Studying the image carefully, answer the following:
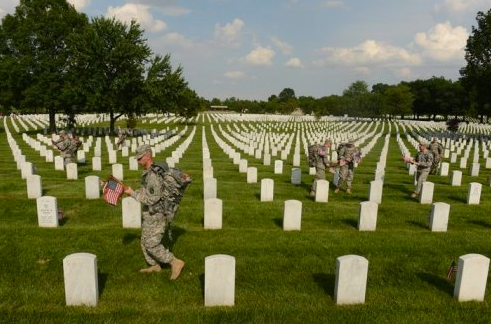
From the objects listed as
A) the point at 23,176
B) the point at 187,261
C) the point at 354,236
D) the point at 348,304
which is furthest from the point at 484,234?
the point at 23,176

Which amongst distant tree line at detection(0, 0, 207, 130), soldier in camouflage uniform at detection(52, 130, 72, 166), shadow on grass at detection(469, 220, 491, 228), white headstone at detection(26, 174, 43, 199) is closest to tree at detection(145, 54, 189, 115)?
distant tree line at detection(0, 0, 207, 130)

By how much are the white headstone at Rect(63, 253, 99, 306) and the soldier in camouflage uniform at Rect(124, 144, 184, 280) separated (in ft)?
3.40

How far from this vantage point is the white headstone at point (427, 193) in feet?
39.3

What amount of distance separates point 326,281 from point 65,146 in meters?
12.7

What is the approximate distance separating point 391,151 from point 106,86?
2368 cm

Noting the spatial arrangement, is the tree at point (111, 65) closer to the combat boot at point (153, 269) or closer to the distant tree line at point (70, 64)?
the distant tree line at point (70, 64)

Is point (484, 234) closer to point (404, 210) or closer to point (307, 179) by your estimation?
point (404, 210)

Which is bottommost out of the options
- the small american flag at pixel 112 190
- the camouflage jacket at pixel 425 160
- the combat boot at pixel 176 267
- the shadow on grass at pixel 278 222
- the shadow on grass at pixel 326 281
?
the shadow on grass at pixel 278 222

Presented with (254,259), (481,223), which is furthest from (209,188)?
(481,223)

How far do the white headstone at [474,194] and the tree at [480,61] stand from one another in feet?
95.7

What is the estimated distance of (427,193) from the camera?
39.7ft

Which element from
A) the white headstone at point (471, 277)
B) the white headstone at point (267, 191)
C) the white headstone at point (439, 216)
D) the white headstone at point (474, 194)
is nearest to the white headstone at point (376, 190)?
the white headstone at point (439, 216)

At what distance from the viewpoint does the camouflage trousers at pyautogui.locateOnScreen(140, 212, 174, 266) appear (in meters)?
6.17

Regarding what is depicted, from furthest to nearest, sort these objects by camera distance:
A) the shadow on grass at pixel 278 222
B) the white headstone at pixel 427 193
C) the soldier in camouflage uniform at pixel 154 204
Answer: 1. the white headstone at pixel 427 193
2. the shadow on grass at pixel 278 222
3. the soldier in camouflage uniform at pixel 154 204
